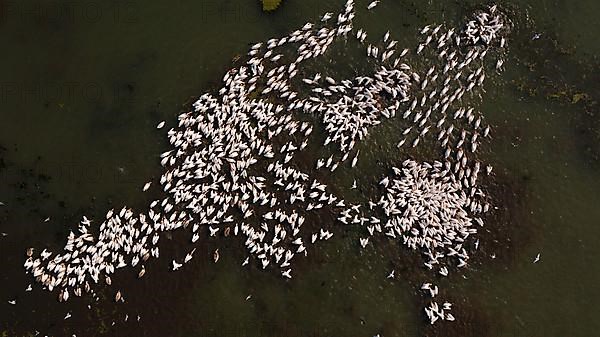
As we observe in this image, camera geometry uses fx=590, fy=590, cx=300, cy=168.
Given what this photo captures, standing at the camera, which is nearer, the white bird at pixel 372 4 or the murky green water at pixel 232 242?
the murky green water at pixel 232 242

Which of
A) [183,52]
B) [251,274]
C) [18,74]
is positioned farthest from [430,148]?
[18,74]

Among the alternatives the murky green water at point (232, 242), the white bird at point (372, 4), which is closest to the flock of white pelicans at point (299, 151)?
the murky green water at point (232, 242)

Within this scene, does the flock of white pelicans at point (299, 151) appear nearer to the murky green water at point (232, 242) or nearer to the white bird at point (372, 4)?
the murky green water at point (232, 242)

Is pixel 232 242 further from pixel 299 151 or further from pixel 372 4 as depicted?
pixel 372 4

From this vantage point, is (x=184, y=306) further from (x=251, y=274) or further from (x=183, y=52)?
(x=183, y=52)

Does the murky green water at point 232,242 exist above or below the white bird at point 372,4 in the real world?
below

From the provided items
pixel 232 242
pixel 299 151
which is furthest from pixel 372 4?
pixel 232 242

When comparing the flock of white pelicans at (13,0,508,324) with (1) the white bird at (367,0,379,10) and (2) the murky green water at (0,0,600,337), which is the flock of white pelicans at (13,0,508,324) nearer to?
(2) the murky green water at (0,0,600,337)
